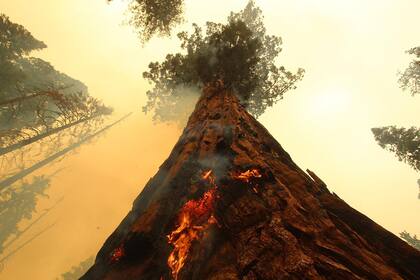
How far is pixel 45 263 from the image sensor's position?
27.7 m

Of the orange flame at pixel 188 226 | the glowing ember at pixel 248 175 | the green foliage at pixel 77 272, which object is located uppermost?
the green foliage at pixel 77 272

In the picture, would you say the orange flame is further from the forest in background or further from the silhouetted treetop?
the silhouetted treetop

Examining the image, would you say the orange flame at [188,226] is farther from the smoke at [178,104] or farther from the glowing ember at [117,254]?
the smoke at [178,104]

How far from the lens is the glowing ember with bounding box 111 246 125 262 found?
513 cm

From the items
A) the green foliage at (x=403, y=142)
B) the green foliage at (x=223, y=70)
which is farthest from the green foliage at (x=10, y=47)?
the green foliage at (x=403, y=142)

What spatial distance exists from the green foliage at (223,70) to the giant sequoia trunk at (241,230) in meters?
6.63

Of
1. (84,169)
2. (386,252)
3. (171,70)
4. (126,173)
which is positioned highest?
(126,173)

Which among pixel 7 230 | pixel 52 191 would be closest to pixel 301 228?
pixel 7 230

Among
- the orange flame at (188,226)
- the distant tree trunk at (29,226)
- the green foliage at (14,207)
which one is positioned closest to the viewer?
the orange flame at (188,226)

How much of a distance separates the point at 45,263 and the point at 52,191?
981 centimetres

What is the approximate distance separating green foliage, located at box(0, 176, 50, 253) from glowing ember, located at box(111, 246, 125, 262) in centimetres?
2598

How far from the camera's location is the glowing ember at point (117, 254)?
5.13 metres

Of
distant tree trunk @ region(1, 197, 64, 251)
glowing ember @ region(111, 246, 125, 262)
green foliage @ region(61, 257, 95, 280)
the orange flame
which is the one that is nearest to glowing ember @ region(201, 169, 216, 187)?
the orange flame

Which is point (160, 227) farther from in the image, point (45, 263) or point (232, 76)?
point (45, 263)
